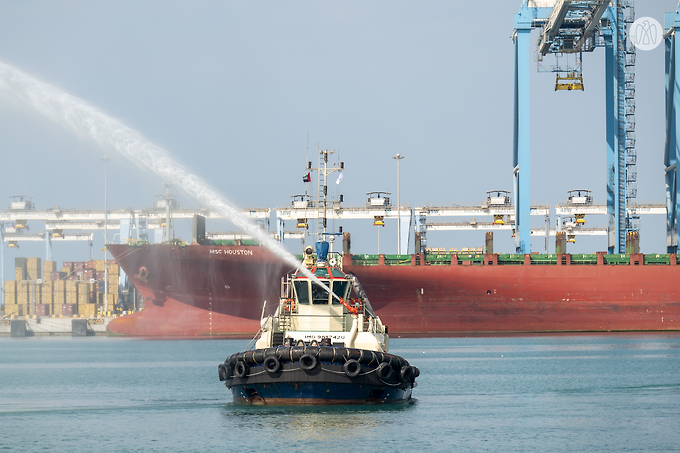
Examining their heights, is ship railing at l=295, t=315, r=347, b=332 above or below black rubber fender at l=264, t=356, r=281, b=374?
above

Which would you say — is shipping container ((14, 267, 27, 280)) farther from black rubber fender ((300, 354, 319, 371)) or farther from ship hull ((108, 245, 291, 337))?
black rubber fender ((300, 354, 319, 371))

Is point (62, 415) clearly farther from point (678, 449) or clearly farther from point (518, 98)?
point (518, 98)

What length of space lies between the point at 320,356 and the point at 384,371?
204cm

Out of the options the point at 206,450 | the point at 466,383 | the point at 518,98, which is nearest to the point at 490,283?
the point at 518,98

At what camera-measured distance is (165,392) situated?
31688mm

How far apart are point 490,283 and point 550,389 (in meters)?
29.2

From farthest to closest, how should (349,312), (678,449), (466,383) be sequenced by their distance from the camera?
(466,383) < (349,312) < (678,449)

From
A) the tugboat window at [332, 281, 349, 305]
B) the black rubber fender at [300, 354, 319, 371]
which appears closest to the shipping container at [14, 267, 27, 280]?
the tugboat window at [332, 281, 349, 305]

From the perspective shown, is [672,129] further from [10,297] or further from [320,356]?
[10,297]

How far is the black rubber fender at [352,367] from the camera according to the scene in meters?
22.5

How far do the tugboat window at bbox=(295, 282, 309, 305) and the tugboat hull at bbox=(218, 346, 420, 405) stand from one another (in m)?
2.85

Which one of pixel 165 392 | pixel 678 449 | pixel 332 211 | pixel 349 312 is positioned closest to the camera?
pixel 678 449

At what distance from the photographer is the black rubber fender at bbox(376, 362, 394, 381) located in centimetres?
2311

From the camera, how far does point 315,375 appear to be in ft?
73.6
